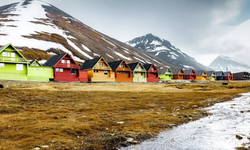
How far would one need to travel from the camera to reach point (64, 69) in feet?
187

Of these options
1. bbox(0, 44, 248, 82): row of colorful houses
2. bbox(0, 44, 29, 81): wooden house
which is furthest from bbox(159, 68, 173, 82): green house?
bbox(0, 44, 29, 81): wooden house

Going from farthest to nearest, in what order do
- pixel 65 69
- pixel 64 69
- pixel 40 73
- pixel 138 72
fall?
pixel 138 72 → pixel 65 69 → pixel 64 69 → pixel 40 73

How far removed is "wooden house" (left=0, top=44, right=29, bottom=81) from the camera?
1772 inches

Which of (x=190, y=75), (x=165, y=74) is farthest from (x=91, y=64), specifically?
(x=190, y=75)

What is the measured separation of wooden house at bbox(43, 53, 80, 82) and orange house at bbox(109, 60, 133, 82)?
15904 mm

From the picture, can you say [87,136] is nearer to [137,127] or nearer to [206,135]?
[137,127]

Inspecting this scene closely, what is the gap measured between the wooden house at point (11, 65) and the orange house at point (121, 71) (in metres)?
31.6

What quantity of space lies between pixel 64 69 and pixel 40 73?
25.3 ft

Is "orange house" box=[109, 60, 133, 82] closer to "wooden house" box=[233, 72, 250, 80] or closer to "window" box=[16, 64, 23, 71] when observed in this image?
"window" box=[16, 64, 23, 71]

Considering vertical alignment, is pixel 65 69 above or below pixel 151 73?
above

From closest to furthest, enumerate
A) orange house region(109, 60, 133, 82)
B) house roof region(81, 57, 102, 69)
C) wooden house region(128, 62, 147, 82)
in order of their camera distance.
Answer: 1. house roof region(81, 57, 102, 69)
2. orange house region(109, 60, 133, 82)
3. wooden house region(128, 62, 147, 82)

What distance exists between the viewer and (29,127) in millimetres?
11203

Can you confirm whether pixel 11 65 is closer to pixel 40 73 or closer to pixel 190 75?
pixel 40 73

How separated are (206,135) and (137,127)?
4.33 meters
